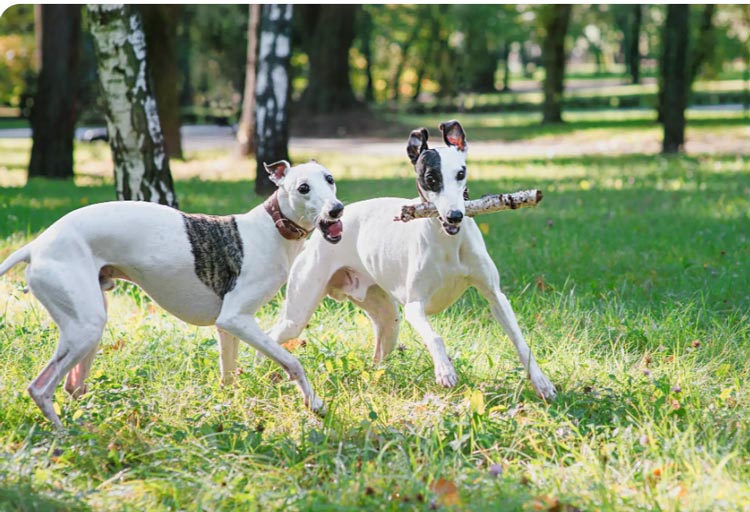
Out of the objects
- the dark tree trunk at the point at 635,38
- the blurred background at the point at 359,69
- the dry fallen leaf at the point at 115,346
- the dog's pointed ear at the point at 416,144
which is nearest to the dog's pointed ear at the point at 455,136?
the dog's pointed ear at the point at 416,144

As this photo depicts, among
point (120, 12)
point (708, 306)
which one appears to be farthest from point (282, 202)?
point (120, 12)

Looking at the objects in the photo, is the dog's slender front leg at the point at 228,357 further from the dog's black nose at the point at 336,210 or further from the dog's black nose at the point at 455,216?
the dog's black nose at the point at 455,216

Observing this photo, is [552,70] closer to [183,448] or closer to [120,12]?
[120,12]

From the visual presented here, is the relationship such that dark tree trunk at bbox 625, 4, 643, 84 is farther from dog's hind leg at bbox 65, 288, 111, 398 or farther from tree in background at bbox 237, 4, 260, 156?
dog's hind leg at bbox 65, 288, 111, 398

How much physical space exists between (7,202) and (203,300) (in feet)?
27.1

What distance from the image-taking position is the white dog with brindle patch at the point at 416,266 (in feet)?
16.0

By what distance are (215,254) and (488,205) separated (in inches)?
54.4

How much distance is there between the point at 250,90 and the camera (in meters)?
18.9

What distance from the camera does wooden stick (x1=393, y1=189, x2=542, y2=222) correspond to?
496 centimetres

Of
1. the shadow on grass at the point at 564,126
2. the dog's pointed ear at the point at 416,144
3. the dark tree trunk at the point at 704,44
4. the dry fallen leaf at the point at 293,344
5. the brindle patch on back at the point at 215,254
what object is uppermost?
the dark tree trunk at the point at 704,44

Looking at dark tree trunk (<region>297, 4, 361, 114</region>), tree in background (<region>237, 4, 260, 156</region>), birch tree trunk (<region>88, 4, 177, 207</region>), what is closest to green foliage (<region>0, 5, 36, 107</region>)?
dark tree trunk (<region>297, 4, 361, 114</region>)

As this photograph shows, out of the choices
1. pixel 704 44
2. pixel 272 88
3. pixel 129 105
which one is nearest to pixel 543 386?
pixel 129 105

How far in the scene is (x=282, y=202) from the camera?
16.2 ft

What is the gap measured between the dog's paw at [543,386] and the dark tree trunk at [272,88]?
8452 mm
